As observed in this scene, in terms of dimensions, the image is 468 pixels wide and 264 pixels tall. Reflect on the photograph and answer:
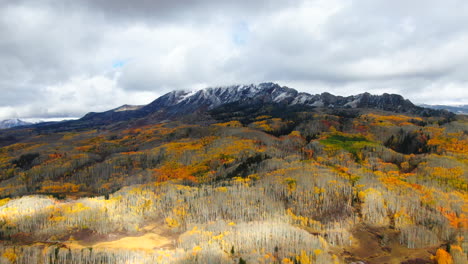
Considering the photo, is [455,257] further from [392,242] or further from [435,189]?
[435,189]

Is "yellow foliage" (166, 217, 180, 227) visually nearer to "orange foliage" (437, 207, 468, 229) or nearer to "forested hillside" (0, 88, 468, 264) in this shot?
"forested hillside" (0, 88, 468, 264)

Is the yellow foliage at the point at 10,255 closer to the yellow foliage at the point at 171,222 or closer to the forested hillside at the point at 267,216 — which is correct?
the forested hillside at the point at 267,216

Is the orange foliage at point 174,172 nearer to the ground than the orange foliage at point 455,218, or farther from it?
nearer to the ground

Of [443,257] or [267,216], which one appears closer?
[443,257]

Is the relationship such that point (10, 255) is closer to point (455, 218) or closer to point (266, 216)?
point (266, 216)

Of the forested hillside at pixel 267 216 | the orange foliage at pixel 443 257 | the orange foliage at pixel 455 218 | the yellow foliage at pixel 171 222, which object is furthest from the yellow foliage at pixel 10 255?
the orange foliage at pixel 455 218

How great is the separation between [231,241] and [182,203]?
1670cm

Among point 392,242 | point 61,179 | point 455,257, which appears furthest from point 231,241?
point 61,179

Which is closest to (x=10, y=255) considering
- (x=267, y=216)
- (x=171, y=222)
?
(x=171, y=222)

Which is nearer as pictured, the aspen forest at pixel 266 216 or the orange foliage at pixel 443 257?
the orange foliage at pixel 443 257

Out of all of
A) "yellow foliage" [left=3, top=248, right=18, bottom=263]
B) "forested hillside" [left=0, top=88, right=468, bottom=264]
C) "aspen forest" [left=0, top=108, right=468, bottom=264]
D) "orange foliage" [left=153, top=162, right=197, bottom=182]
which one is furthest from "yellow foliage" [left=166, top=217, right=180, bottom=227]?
"orange foliage" [left=153, top=162, right=197, bottom=182]

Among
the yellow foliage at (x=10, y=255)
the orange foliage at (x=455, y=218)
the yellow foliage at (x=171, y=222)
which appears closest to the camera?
the yellow foliage at (x=10, y=255)

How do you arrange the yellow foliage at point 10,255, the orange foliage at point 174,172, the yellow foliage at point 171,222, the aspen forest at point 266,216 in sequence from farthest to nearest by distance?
the orange foliage at point 174,172 → the yellow foliage at point 171,222 → the aspen forest at point 266,216 → the yellow foliage at point 10,255

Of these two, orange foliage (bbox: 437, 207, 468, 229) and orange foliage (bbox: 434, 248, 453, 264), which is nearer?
orange foliage (bbox: 434, 248, 453, 264)
